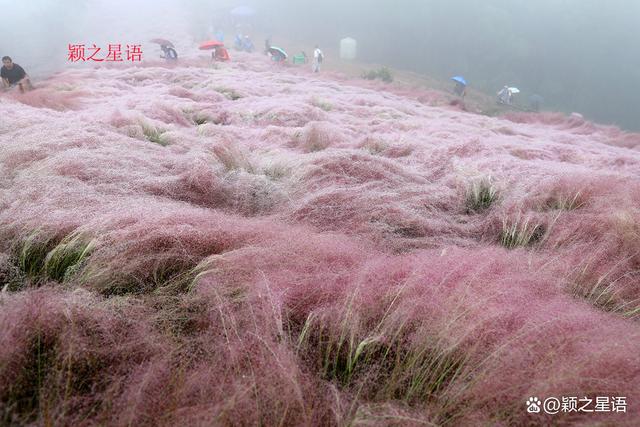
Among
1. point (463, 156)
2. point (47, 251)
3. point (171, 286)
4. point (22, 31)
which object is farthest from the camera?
point (22, 31)

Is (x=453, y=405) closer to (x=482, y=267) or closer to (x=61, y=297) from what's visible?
(x=482, y=267)

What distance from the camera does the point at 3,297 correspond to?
1.02 m

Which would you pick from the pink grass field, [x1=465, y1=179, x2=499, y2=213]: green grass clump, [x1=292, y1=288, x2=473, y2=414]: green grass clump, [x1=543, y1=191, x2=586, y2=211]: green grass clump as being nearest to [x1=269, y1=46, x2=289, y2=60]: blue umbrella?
the pink grass field

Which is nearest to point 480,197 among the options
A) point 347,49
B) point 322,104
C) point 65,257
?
point 65,257

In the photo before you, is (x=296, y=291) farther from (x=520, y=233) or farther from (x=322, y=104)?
(x=322, y=104)

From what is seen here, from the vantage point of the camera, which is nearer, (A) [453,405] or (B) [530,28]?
(A) [453,405]

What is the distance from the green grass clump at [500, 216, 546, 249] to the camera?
83.5 inches

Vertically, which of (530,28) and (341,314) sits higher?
(530,28)

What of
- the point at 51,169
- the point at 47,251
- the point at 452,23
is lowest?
the point at 47,251

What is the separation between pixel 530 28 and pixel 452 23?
894cm

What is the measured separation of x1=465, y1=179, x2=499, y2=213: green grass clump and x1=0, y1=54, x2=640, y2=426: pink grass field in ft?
0.07

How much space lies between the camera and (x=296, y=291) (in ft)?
4.17

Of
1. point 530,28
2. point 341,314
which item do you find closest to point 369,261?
point 341,314

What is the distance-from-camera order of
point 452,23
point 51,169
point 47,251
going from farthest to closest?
point 452,23 < point 51,169 < point 47,251
